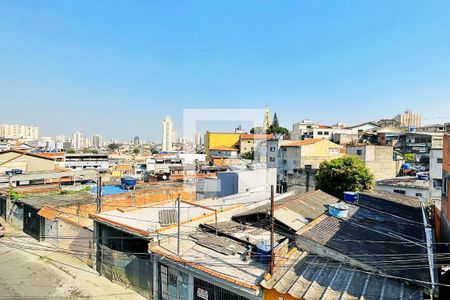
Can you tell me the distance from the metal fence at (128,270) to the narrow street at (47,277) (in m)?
0.24

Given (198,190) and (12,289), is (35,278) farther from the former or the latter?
(198,190)

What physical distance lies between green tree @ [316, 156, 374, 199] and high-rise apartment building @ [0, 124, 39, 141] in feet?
418

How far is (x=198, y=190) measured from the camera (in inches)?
798

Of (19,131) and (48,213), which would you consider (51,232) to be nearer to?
(48,213)

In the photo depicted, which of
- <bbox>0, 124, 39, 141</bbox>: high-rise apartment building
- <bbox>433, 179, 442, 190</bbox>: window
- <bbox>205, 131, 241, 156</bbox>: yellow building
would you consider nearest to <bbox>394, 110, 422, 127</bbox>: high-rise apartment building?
<bbox>205, 131, 241, 156</bbox>: yellow building

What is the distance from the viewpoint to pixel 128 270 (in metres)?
10.2

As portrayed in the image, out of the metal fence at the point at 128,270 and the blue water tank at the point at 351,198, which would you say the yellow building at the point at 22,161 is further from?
the blue water tank at the point at 351,198

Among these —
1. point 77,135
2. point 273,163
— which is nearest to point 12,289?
point 273,163

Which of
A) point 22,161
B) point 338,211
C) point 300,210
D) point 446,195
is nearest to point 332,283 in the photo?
point 338,211

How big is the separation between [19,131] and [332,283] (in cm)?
14670

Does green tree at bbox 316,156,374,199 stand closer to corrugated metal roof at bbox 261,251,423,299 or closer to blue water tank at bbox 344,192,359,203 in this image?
blue water tank at bbox 344,192,359,203

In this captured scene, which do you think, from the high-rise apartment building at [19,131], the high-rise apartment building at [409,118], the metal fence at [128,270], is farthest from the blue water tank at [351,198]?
the high-rise apartment building at [19,131]

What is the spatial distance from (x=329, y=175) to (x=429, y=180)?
651 centimetres

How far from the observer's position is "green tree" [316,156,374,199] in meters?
20.8
